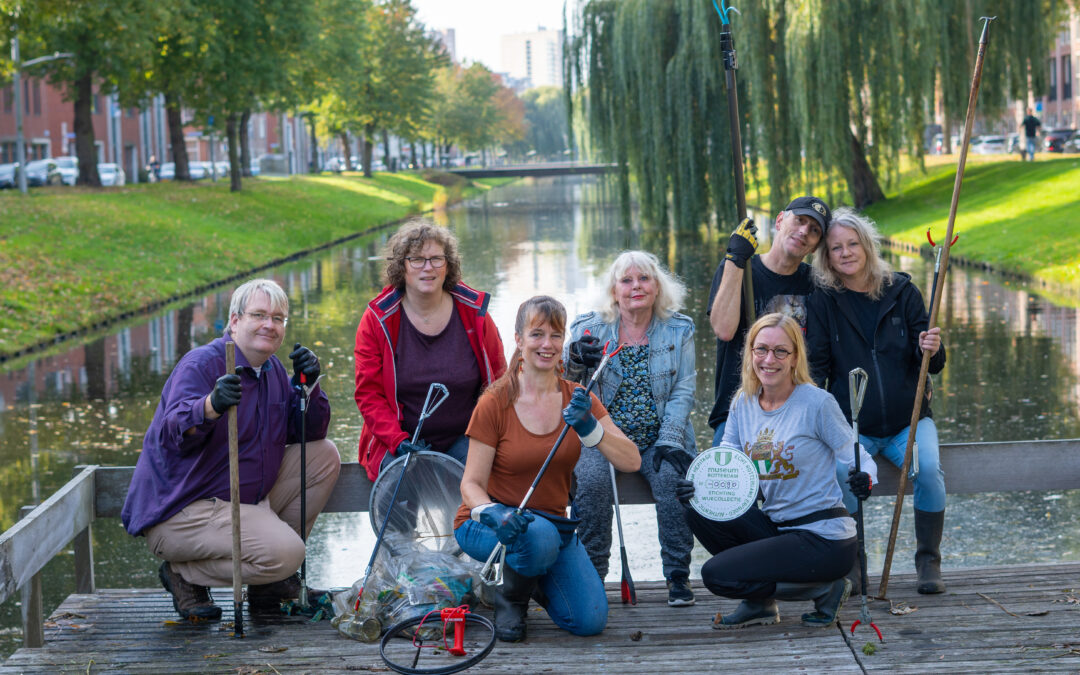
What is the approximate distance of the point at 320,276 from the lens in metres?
25.3

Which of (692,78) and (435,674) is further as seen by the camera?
(692,78)

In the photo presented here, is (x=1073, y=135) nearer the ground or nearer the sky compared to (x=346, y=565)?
nearer the sky

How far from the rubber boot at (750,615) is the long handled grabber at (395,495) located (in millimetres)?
1299

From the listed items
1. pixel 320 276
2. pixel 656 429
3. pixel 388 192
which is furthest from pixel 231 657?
pixel 388 192

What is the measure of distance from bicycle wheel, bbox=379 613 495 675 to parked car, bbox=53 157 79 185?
4195 centimetres

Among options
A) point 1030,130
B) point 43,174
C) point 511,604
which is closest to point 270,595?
point 511,604

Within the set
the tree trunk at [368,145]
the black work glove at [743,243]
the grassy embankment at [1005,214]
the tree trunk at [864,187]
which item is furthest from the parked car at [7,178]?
the black work glove at [743,243]

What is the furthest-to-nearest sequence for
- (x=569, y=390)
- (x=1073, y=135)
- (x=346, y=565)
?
(x=1073, y=135)
(x=346, y=565)
(x=569, y=390)

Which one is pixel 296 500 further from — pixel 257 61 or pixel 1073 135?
pixel 1073 135

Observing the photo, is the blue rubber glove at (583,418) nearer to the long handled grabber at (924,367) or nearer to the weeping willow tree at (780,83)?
the long handled grabber at (924,367)

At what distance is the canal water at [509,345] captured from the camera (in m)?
7.52

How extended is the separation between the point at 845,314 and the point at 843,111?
2066cm

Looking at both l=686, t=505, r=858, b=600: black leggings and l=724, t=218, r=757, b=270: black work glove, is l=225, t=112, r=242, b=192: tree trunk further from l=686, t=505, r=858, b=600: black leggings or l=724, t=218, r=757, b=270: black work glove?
l=686, t=505, r=858, b=600: black leggings

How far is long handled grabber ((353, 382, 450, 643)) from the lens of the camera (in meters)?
4.72
